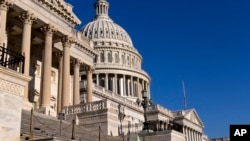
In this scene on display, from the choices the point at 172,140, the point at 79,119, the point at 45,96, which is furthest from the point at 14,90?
the point at 45,96

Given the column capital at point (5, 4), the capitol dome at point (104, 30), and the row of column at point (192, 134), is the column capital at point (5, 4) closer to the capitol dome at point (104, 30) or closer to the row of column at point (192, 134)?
the row of column at point (192, 134)

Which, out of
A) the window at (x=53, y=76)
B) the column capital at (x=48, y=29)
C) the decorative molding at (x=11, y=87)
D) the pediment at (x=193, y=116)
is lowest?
the decorative molding at (x=11, y=87)

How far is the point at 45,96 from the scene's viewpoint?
34469 millimetres

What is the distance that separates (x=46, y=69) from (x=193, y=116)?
5761 cm

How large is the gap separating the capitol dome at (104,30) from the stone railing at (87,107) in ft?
258

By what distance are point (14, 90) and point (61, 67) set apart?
2954 centimetres

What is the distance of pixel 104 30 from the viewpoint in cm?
11856

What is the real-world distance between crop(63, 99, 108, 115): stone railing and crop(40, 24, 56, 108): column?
2174 millimetres

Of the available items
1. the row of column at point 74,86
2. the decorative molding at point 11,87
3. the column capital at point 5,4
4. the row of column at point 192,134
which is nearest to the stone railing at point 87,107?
the row of column at point 74,86

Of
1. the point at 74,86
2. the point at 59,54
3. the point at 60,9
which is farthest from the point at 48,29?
the point at 74,86

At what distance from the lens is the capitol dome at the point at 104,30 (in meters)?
115

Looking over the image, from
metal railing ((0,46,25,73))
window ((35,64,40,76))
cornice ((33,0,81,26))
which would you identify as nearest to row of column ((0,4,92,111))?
cornice ((33,0,81,26))

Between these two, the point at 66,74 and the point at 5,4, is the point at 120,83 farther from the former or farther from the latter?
the point at 5,4

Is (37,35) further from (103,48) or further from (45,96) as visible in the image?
(103,48)
